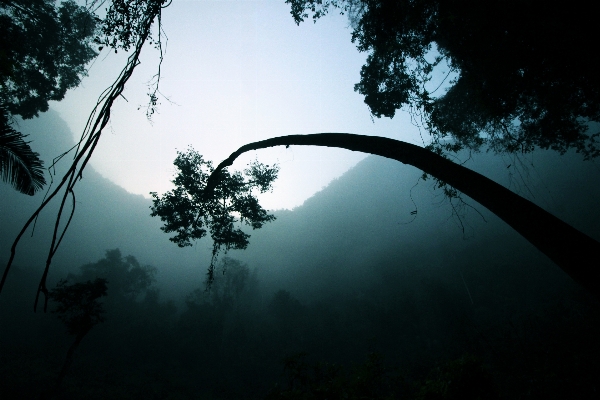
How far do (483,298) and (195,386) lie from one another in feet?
122

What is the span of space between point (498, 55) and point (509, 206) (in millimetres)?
5485

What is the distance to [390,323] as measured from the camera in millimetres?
30031

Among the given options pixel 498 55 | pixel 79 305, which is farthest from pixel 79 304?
pixel 498 55

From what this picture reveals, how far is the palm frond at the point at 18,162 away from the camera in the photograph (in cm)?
354

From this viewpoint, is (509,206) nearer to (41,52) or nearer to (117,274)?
(41,52)

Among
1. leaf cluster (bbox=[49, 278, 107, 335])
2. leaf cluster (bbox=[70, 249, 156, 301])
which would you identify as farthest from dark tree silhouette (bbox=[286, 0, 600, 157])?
leaf cluster (bbox=[70, 249, 156, 301])

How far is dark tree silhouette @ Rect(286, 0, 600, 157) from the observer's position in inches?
185

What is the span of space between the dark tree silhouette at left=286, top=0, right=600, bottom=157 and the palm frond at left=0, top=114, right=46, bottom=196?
639 centimetres

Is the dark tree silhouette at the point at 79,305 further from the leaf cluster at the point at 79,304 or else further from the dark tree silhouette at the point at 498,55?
the dark tree silhouette at the point at 498,55

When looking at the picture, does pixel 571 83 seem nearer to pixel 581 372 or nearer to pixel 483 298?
pixel 581 372

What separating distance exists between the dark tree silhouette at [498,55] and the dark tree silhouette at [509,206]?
2.31m

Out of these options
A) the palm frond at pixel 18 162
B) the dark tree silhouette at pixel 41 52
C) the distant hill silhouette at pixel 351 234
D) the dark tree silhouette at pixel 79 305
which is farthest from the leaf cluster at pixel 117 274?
the palm frond at pixel 18 162

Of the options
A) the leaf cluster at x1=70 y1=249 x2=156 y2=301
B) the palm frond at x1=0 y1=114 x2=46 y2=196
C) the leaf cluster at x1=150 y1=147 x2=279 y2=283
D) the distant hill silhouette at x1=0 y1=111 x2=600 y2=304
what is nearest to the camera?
the palm frond at x1=0 y1=114 x2=46 y2=196

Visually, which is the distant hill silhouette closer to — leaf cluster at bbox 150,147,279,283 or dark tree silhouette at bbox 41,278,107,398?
leaf cluster at bbox 150,147,279,283
